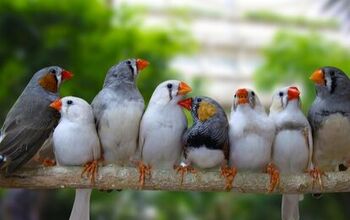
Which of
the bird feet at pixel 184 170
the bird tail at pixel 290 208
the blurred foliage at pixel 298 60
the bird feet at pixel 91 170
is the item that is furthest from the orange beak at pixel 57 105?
the blurred foliage at pixel 298 60

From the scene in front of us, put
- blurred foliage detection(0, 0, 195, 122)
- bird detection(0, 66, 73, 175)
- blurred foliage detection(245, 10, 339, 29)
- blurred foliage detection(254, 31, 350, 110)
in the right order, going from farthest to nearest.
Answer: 1. blurred foliage detection(245, 10, 339, 29)
2. blurred foliage detection(254, 31, 350, 110)
3. blurred foliage detection(0, 0, 195, 122)
4. bird detection(0, 66, 73, 175)

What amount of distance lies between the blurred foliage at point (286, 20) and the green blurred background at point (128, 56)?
14 centimetres

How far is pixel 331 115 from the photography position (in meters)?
2.23

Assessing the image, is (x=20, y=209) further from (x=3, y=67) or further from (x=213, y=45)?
(x=213, y=45)

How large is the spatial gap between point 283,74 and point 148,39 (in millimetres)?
1329

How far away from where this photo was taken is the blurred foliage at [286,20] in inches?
269

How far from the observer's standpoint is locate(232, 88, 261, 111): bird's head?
2119 millimetres

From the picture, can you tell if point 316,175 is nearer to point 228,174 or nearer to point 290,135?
point 290,135

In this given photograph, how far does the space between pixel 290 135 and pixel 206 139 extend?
31 cm

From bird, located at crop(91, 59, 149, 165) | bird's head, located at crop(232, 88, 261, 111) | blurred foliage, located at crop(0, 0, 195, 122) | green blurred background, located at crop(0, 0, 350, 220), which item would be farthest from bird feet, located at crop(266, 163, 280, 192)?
blurred foliage, located at crop(0, 0, 195, 122)

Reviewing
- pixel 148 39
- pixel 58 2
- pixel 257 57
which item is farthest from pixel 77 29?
pixel 257 57

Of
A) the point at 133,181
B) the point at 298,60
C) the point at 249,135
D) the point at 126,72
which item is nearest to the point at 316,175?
the point at 249,135

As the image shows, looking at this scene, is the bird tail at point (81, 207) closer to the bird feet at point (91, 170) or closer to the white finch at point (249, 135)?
the bird feet at point (91, 170)

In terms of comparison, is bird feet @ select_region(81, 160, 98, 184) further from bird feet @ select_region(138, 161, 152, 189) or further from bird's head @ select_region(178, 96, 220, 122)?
bird's head @ select_region(178, 96, 220, 122)
